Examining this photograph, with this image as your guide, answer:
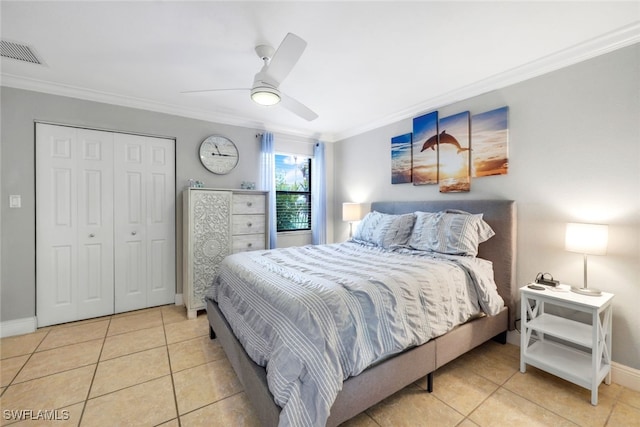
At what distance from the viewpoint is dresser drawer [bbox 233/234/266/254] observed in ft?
11.5

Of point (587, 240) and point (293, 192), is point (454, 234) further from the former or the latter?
point (293, 192)

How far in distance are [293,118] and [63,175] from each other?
2.80m

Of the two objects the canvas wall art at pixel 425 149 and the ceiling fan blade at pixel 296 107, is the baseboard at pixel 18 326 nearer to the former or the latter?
the ceiling fan blade at pixel 296 107

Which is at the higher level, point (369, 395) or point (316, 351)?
point (316, 351)

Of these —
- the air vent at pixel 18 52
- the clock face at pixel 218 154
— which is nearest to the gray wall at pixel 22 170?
the air vent at pixel 18 52

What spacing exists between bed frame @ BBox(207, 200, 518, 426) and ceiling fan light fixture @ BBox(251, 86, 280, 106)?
6.06 ft

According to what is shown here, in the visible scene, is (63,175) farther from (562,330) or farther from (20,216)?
(562,330)

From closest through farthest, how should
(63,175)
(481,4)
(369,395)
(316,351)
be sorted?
(316,351) → (369,395) → (481,4) → (63,175)

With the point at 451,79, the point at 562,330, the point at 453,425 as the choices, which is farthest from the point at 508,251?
the point at 451,79

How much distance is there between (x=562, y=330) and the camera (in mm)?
1965

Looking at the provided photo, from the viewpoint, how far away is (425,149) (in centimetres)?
328

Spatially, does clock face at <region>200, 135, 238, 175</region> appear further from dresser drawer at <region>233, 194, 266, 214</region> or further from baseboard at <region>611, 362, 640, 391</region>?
baseboard at <region>611, 362, 640, 391</region>

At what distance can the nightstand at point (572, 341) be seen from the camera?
1764 mm

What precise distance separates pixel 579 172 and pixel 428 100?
1.67 m
